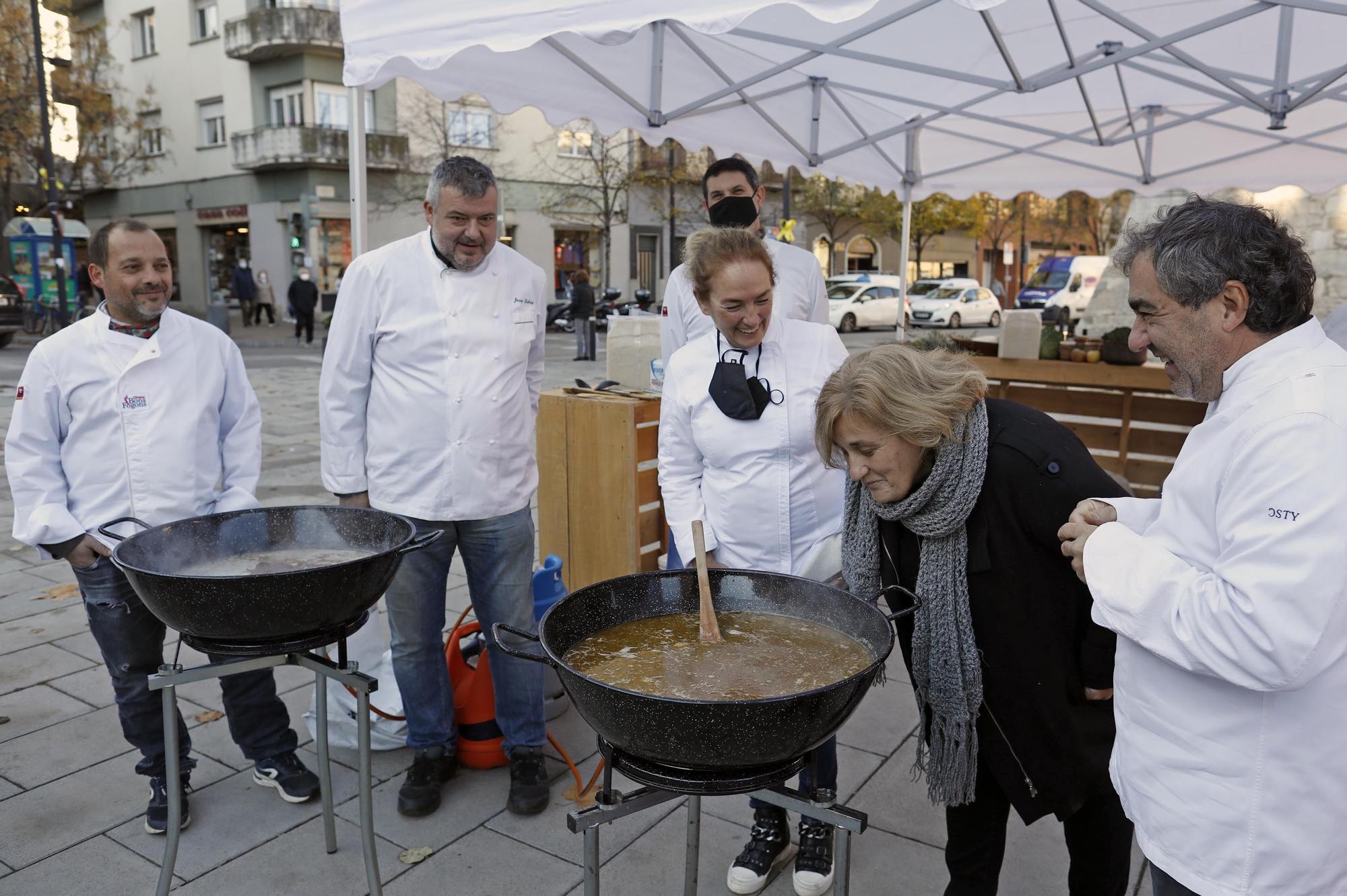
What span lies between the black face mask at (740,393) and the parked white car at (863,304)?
25.2 metres

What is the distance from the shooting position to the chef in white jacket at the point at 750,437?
2469mm

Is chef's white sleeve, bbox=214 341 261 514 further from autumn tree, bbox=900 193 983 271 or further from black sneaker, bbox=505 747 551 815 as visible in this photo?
autumn tree, bbox=900 193 983 271

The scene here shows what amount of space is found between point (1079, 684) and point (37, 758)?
11.2 feet

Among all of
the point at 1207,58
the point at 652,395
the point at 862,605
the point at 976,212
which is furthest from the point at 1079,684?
the point at 976,212

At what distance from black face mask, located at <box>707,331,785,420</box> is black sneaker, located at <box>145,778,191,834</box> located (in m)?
A: 2.01

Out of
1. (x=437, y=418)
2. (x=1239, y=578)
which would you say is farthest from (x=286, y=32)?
(x=1239, y=578)

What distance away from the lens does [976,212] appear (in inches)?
1425

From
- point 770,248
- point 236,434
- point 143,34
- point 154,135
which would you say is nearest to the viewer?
point 236,434

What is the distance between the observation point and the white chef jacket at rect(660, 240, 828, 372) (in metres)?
4.18

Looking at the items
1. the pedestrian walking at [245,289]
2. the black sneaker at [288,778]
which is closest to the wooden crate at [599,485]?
the black sneaker at [288,778]

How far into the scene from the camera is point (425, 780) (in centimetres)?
309

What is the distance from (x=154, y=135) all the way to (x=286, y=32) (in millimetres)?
7494

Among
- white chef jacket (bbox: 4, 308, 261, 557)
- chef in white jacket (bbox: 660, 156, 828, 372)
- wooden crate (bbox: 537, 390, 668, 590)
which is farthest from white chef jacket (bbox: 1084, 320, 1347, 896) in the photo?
wooden crate (bbox: 537, 390, 668, 590)

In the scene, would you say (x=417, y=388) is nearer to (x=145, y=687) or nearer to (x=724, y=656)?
(x=145, y=687)
